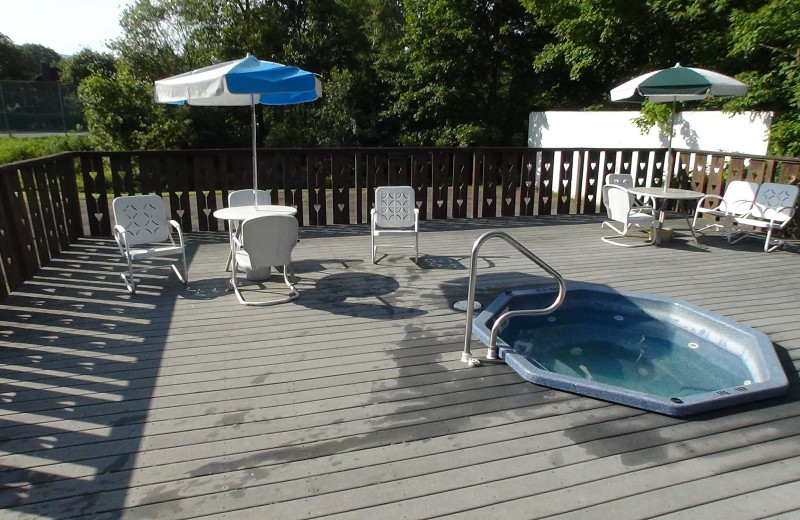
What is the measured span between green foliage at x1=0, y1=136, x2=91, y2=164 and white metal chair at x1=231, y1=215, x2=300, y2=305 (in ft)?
45.4

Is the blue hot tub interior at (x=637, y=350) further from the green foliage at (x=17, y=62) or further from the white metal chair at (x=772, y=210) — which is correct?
the green foliage at (x=17, y=62)

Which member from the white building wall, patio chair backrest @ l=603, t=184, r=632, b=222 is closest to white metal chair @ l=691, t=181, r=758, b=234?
patio chair backrest @ l=603, t=184, r=632, b=222

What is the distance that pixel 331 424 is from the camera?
2828 millimetres

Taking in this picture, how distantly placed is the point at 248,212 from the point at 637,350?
147 inches

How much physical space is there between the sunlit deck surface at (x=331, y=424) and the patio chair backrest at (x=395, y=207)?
1.46 m

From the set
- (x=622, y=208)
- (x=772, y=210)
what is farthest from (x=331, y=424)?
(x=772, y=210)

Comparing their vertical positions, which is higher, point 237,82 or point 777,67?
point 777,67

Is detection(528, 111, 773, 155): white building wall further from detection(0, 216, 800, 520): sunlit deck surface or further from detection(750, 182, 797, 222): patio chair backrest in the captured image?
detection(0, 216, 800, 520): sunlit deck surface

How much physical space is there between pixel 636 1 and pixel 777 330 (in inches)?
434

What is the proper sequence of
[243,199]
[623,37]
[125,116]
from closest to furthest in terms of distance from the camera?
[243,199], [623,37], [125,116]

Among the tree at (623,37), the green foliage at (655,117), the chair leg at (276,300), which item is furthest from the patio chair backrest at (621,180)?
the tree at (623,37)

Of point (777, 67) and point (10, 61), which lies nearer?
point (777, 67)

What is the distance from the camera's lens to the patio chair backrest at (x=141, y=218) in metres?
5.21

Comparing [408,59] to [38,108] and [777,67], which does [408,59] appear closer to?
[777,67]
